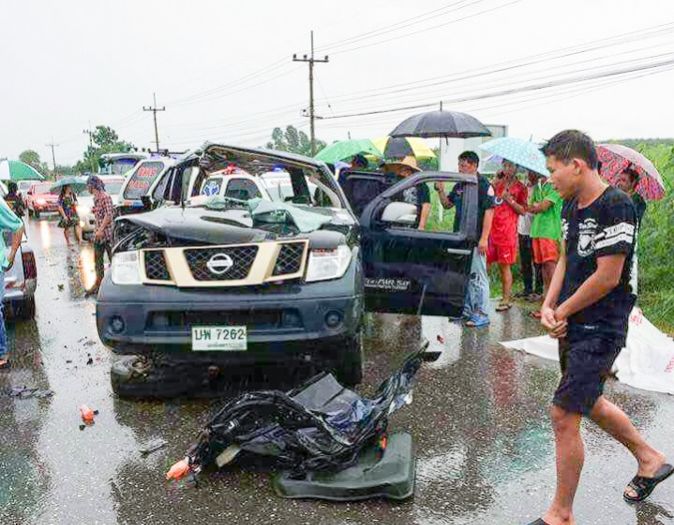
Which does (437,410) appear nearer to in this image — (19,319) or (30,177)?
(19,319)

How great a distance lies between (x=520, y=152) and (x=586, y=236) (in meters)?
3.95

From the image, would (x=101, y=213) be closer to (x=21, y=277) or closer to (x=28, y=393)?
(x=21, y=277)

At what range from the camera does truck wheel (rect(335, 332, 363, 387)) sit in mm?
4164

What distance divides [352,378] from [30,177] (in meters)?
11.8

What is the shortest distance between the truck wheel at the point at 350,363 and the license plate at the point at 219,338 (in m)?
0.68

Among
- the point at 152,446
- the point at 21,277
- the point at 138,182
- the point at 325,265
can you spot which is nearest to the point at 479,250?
the point at 325,265

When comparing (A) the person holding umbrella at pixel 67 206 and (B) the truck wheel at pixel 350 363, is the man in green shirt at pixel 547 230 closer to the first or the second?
(B) the truck wheel at pixel 350 363

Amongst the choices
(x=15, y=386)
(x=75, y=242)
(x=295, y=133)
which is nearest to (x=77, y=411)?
(x=15, y=386)

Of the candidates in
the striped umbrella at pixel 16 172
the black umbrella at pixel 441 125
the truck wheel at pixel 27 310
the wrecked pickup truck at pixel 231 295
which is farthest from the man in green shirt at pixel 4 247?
the striped umbrella at pixel 16 172

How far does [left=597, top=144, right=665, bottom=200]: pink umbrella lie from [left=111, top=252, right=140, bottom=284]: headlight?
3752 millimetres

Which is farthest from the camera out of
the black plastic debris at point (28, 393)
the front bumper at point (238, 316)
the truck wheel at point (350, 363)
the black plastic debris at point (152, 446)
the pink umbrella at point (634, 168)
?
the pink umbrella at point (634, 168)

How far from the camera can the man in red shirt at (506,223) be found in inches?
276

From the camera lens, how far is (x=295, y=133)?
7731 cm

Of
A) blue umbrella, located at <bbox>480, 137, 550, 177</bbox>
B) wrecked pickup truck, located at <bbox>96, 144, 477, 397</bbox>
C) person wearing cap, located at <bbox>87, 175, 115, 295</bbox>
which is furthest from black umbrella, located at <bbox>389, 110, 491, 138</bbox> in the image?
wrecked pickup truck, located at <bbox>96, 144, 477, 397</bbox>
